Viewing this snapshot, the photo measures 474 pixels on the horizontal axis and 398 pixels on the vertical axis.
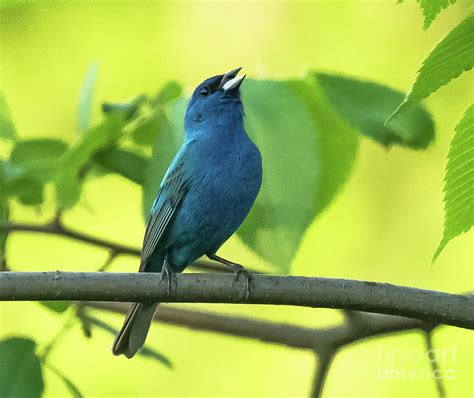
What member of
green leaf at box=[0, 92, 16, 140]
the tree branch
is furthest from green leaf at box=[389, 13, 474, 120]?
green leaf at box=[0, 92, 16, 140]

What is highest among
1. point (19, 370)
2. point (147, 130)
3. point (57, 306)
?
point (147, 130)

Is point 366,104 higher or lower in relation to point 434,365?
higher

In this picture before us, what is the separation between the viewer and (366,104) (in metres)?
3.58

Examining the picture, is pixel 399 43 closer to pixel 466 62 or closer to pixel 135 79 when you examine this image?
pixel 135 79

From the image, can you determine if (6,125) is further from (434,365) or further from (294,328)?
(434,365)

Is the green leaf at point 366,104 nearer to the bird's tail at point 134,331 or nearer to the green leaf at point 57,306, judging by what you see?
the green leaf at point 57,306

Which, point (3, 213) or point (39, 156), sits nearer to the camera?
point (3, 213)

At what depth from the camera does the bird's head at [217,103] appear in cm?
515

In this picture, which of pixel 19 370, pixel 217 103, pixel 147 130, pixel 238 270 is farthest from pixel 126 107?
pixel 217 103

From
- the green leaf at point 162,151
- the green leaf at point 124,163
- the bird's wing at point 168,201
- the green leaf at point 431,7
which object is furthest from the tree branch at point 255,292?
the bird's wing at point 168,201

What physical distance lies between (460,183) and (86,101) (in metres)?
1.92

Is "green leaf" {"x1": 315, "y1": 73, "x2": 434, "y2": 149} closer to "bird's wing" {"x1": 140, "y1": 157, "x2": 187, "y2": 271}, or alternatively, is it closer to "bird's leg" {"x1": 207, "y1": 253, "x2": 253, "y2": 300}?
"bird's leg" {"x1": 207, "y1": 253, "x2": 253, "y2": 300}

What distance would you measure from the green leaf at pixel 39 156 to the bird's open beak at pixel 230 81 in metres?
1.61

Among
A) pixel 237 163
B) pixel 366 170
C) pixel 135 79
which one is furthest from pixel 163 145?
Result: pixel 366 170
